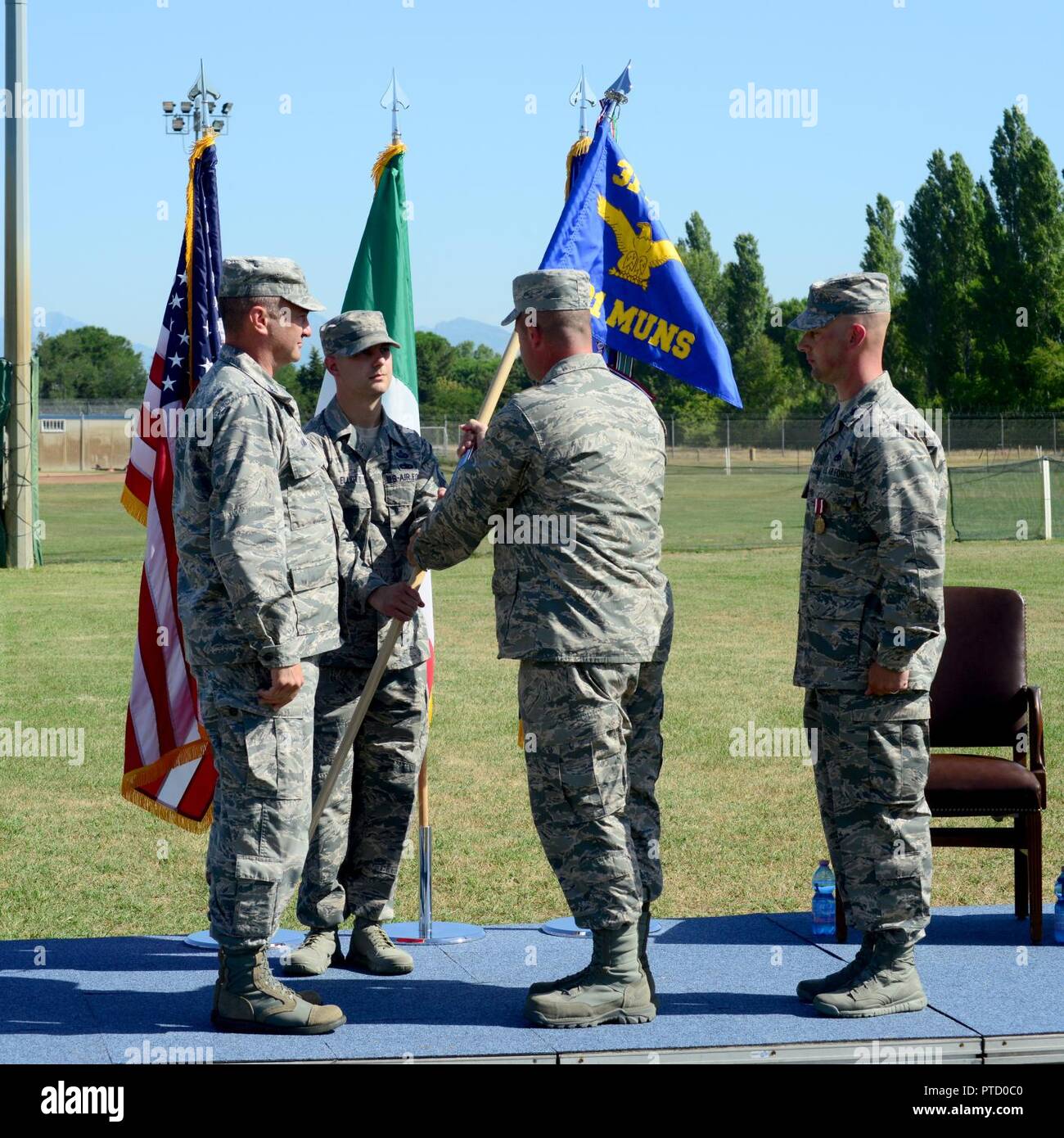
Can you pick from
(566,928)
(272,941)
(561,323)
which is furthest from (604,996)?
(561,323)

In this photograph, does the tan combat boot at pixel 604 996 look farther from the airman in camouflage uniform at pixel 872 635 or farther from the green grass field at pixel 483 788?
the green grass field at pixel 483 788

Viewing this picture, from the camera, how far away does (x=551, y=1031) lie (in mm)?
4598

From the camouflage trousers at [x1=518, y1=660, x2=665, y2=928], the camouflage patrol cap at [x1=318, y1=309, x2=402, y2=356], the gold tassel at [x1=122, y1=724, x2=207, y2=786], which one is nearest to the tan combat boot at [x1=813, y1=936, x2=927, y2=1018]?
the camouflage trousers at [x1=518, y1=660, x2=665, y2=928]

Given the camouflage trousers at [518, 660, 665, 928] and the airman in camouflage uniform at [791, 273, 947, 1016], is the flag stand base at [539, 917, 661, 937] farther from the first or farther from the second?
the camouflage trousers at [518, 660, 665, 928]

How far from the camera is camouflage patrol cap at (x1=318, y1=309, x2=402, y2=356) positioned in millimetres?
5211

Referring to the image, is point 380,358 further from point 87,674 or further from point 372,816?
point 87,674

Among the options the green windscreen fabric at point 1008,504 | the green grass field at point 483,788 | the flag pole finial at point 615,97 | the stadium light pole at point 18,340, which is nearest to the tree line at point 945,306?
the green windscreen fabric at point 1008,504

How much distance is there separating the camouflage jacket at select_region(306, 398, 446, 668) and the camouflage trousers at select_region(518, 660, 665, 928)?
817 millimetres

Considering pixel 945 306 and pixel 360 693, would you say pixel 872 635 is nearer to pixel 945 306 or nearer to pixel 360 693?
pixel 360 693

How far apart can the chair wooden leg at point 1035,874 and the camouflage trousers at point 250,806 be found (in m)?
2.77

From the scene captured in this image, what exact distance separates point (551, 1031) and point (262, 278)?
2435 millimetres

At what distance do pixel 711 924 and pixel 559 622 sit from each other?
2088mm
